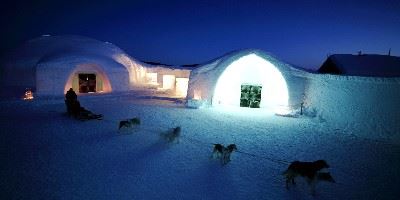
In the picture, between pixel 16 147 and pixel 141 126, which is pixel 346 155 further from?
pixel 16 147

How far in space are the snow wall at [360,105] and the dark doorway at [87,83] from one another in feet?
49.4

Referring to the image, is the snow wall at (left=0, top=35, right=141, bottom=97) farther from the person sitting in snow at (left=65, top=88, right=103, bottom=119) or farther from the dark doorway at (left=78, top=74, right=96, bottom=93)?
the person sitting in snow at (left=65, top=88, right=103, bottom=119)

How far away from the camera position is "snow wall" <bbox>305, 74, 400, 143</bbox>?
899cm

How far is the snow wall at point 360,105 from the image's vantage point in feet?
29.5

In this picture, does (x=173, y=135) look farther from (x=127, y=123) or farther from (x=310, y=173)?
(x=310, y=173)

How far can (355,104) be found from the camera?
10414 millimetres

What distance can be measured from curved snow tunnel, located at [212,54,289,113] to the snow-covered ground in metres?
4.02

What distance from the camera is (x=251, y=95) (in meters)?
16.2

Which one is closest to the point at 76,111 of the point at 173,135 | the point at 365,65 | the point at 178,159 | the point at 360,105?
the point at 173,135

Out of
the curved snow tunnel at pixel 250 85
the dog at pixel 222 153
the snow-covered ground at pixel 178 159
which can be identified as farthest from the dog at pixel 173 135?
the curved snow tunnel at pixel 250 85

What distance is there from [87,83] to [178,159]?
14219 millimetres

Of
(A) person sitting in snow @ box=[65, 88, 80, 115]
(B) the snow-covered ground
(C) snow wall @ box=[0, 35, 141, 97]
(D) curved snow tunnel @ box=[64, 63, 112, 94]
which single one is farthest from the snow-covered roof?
(D) curved snow tunnel @ box=[64, 63, 112, 94]

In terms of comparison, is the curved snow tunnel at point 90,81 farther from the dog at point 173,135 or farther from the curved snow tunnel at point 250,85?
the dog at point 173,135

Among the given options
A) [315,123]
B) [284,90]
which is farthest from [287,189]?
[284,90]
